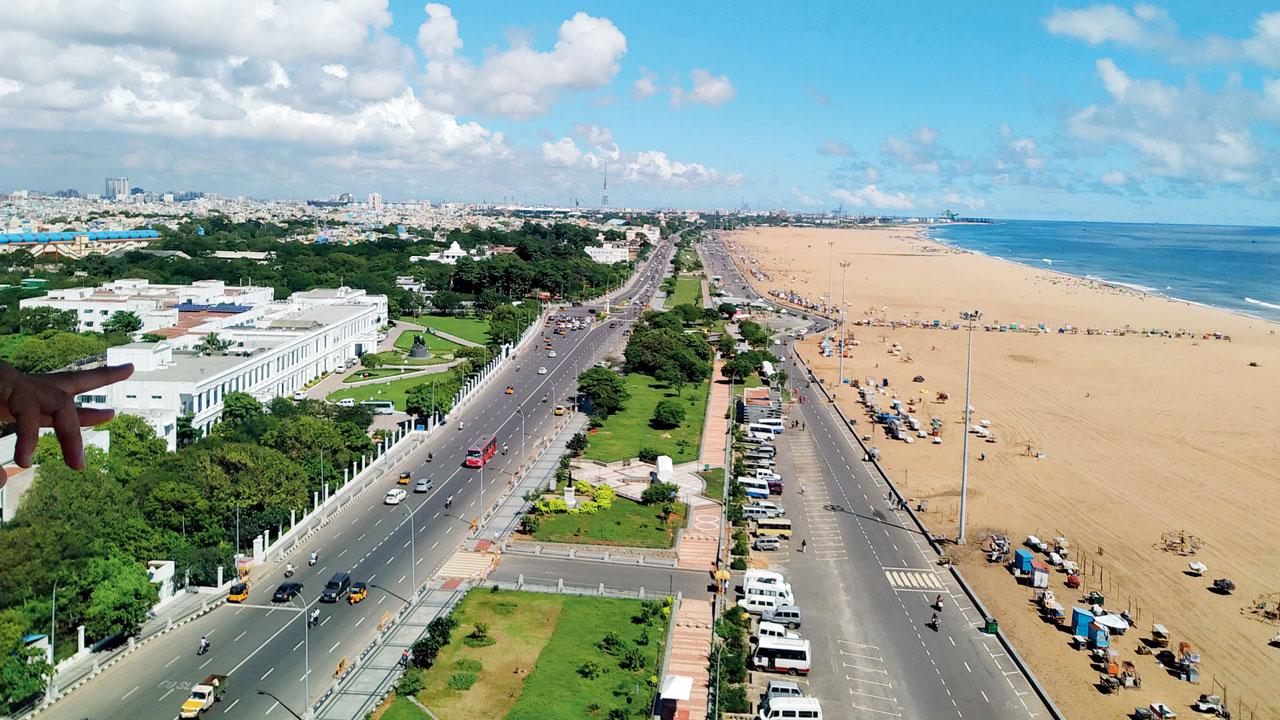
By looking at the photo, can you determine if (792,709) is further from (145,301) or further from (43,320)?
(43,320)

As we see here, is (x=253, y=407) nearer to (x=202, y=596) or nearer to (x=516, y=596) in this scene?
(x=202, y=596)

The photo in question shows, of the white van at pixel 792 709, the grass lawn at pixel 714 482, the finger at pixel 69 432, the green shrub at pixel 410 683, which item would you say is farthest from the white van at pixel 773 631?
the finger at pixel 69 432

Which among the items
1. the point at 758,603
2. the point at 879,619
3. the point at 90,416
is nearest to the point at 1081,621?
the point at 879,619

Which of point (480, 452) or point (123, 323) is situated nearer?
point (480, 452)

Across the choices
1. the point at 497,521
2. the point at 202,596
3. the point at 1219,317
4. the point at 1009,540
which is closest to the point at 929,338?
the point at 1219,317

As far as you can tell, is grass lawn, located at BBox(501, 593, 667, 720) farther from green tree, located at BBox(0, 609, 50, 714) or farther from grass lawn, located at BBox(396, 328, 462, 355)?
grass lawn, located at BBox(396, 328, 462, 355)

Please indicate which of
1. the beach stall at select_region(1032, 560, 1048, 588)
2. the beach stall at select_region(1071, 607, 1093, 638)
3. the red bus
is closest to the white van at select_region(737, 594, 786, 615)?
the beach stall at select_region(1071, 607, 1093, 638)
